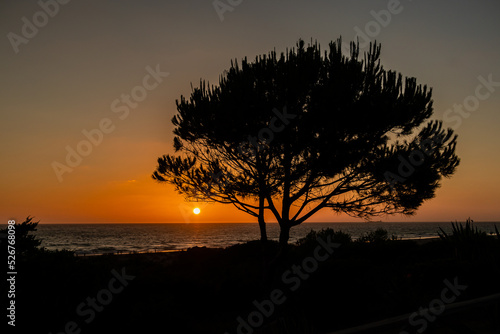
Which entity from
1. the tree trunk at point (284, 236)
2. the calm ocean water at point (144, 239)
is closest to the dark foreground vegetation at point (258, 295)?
the tree trunk at point (284, 236)

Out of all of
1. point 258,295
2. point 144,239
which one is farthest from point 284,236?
point 144,239

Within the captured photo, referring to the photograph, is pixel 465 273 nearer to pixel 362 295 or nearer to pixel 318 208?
pixel 362 295

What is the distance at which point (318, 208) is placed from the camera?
1167 cm

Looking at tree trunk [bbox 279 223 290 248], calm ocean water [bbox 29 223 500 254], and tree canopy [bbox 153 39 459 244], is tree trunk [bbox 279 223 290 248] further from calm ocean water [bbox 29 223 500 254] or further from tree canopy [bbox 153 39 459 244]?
calm ocean water [bbox 29 223 500 254]

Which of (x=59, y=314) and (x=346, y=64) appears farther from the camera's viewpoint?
(x=346, y=64)

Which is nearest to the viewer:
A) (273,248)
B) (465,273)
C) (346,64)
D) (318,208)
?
(465,273)

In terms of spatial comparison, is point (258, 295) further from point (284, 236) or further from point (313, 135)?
point (313, 135)

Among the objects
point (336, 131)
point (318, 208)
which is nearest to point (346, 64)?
point (336, 131)

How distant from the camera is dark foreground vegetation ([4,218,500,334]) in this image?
20.1 ft

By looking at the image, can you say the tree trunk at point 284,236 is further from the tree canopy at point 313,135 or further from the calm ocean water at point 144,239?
the calm ocean water at point 144,239

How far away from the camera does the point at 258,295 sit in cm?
1177

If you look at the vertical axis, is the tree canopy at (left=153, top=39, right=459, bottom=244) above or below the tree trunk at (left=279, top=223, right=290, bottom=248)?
above

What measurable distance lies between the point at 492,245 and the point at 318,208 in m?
5.67

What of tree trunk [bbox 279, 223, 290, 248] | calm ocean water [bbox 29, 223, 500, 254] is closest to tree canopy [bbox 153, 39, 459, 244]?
tree trunk [bbox 279, 223, 290, 248]
